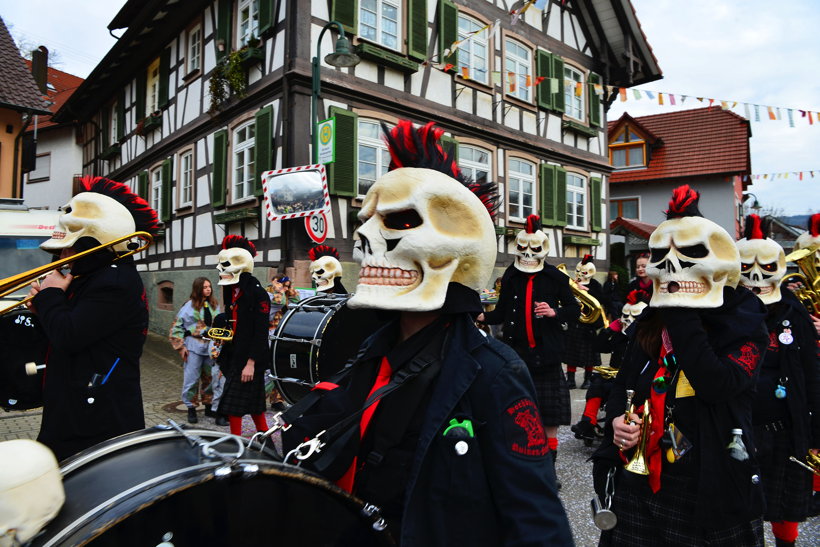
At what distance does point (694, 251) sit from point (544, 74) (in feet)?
41.8

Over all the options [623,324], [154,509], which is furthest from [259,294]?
[154,509]

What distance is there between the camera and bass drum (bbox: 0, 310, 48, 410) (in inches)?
106

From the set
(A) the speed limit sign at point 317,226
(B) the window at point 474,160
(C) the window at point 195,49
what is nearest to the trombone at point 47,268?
(A) the speed limit sign at point 317,226

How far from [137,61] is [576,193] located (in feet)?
41.6

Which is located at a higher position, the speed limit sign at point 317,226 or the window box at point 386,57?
the window box at point 386,57

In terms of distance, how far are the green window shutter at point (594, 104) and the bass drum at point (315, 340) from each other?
1279 centimetres

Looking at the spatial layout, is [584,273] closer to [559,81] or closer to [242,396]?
[242,396]

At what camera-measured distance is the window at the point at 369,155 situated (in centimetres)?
1051

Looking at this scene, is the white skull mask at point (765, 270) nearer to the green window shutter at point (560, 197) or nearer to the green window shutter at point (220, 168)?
the green window shutter at point (220, 168)

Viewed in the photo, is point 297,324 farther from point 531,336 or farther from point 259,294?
point 531,336

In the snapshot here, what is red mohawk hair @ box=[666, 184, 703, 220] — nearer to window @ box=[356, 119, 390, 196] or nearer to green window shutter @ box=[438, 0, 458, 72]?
window @ box=[356, 119, 390, 196]

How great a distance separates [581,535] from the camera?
372 cm

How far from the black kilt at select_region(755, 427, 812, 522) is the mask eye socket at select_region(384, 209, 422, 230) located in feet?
8.55

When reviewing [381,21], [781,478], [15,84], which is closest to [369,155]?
[381,21]
